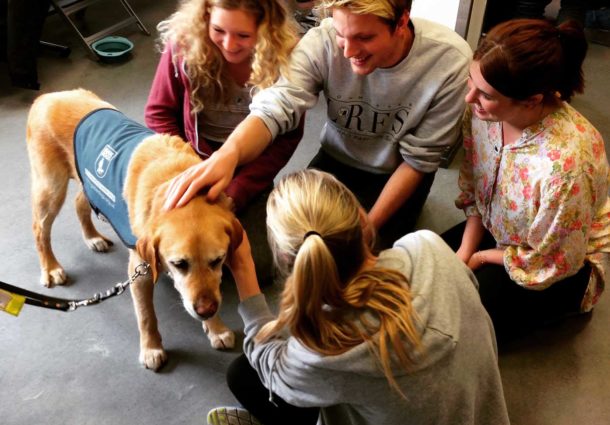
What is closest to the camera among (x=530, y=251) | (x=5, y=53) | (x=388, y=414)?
(x=388, y=414)

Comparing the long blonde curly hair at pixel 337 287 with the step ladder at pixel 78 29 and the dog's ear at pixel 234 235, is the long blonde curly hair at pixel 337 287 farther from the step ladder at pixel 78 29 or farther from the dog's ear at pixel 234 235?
the step ladder at pixel 78 29

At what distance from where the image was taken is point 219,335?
1.88m

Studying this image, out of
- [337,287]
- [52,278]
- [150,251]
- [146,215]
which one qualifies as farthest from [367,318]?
[52,278]

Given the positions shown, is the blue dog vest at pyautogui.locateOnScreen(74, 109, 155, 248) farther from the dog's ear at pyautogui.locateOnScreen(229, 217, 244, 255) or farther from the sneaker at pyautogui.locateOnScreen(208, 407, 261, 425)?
the sneaker at pyautogui.locateOnScreen(208, 407, 261, 425)

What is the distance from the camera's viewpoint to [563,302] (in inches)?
73.3

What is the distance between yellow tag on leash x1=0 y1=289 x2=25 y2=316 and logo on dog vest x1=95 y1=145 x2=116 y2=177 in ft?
1.63

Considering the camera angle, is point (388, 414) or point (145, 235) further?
point (145, 235)

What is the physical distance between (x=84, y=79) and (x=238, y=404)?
2346 mm

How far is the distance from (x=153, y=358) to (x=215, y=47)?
40.5 inches

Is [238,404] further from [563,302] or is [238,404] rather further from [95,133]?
[563,302]

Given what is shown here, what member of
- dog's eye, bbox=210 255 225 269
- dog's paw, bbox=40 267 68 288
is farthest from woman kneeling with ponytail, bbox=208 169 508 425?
Answer: dog's paw, bbox=40 267 68 288

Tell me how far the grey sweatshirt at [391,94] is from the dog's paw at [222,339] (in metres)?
0.69

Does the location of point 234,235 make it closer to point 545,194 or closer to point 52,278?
point 545,194

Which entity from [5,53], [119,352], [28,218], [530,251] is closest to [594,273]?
[530,251]
